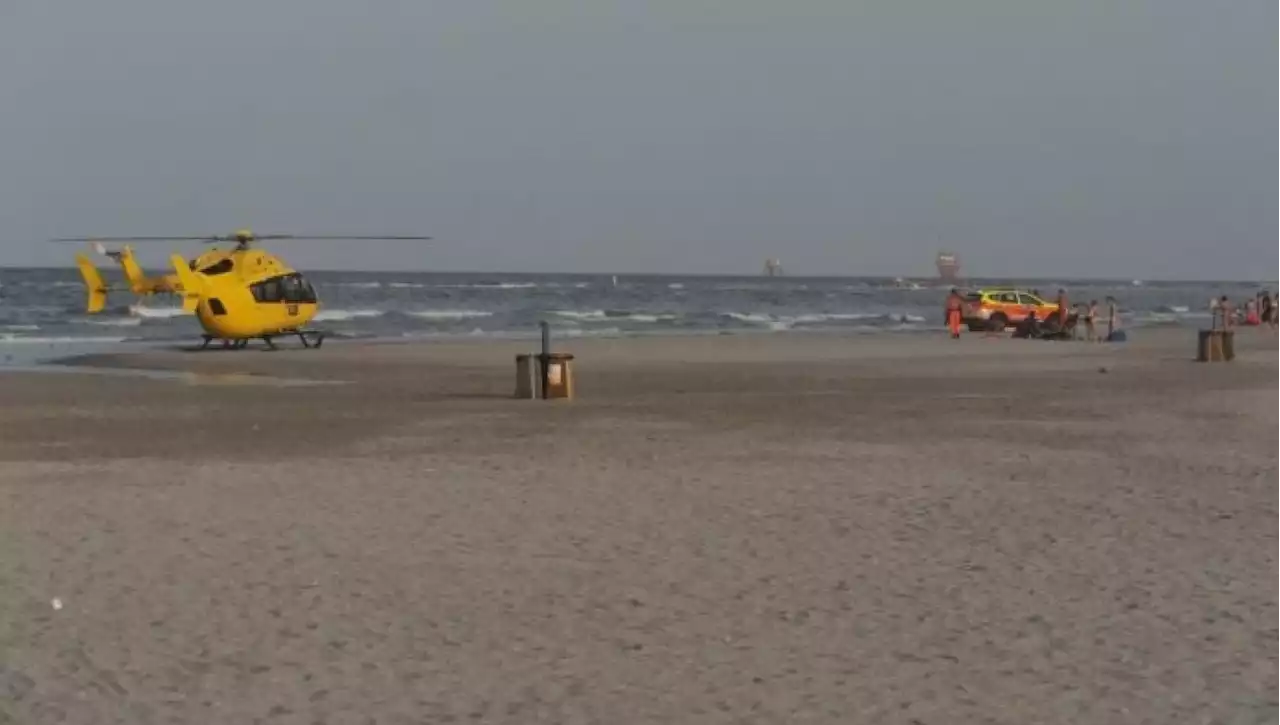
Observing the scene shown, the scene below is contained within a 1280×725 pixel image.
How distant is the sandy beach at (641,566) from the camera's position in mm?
6461

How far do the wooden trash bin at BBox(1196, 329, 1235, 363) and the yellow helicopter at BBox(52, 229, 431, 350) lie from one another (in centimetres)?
1739

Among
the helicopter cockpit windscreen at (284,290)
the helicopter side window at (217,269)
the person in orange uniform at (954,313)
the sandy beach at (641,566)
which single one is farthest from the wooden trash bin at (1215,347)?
the helicopter side window at (217,269)

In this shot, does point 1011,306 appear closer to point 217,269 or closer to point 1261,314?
point 1261,314

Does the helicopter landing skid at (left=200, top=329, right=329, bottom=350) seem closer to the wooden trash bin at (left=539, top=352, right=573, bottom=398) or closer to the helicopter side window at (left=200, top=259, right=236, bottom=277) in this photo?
the helicopter side window at (left=200, top=259, right=236, bottom=277)

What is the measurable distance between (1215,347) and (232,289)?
735 inches

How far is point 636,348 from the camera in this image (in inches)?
1538

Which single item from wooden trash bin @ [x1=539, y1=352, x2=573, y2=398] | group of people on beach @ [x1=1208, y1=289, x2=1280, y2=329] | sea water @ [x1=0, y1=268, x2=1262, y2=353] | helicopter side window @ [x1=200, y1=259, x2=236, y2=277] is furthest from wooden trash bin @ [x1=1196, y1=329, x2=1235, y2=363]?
group of people on beach @ [x1=1208, y1=289, x2=1280, y2=329]

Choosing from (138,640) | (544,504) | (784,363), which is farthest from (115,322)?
(138,640)

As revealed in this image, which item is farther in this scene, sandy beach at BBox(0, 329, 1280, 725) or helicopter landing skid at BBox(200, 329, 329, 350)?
helicopter landing skid at BBox(200, 329, 329, 350)

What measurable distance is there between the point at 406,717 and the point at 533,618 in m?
1.72

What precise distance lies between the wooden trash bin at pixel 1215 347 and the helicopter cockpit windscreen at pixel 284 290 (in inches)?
679

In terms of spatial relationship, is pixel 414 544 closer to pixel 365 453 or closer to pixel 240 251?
pixel 365 453

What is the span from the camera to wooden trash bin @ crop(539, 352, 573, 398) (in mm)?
21109

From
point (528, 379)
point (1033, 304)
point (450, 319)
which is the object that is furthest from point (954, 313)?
point (528, 379)
